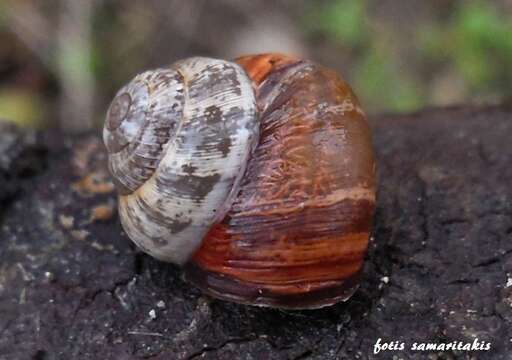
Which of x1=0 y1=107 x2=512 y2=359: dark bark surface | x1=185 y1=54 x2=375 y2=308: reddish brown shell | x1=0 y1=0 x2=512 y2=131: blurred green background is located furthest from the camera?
x1=0 y1=0 x2=512 y2=131: blurred green background

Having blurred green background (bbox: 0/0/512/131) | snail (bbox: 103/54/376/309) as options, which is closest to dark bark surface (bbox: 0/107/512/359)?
snail (bbox: 103/54/376/309)

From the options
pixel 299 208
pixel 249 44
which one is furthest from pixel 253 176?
pixel 249 44

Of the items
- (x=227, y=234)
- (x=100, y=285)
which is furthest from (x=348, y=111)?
(x=100, y=285)

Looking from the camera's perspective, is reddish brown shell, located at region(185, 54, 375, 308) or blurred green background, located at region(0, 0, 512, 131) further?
blurred green background, located at region(0, 0, 512, 131)

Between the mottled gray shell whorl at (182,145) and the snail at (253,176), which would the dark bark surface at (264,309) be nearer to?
the snail at (253,176)

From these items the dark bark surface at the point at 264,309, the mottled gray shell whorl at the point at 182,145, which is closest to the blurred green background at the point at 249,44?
the dark bark surface at the point at 264,309

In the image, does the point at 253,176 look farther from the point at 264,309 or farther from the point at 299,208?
the point at 264,309

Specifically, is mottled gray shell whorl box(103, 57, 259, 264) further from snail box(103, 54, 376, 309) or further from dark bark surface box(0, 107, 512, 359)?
dark bark surface box(0, 107, 512, 359)
